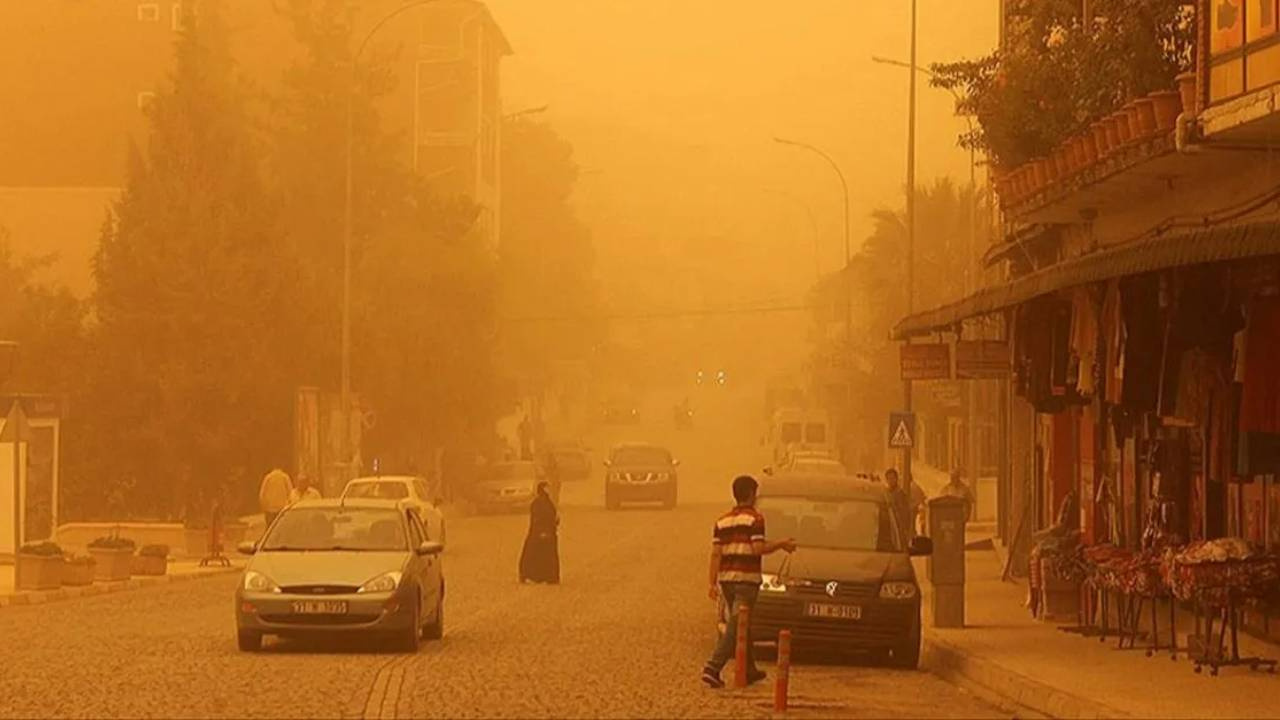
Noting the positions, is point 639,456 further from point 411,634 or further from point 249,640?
point 249,640

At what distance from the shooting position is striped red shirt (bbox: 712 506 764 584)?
2002 cm

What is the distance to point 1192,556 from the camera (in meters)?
19.8

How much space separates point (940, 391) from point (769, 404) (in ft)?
308

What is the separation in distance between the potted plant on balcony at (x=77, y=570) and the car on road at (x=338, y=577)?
11.1 metres

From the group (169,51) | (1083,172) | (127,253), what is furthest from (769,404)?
(1083,172)

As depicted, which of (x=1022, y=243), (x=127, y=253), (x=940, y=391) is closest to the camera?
(x=1022, y=243)

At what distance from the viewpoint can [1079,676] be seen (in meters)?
20.4

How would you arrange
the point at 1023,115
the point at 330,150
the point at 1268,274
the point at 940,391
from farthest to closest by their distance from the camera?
the point at 330,150 → the point at 940,391 → the point at 1023,115 → the point at 1268,274

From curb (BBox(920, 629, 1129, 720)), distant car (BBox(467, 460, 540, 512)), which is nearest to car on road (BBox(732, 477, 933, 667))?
curb (BBox(920, 629, 1129, 720))

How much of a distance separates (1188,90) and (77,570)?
20.1m

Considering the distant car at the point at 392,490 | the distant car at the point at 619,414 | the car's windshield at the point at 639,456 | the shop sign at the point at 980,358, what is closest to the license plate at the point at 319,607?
the shop sign at the point at 980,358

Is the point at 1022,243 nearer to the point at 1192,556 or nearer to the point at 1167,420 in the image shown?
the point at 1167,420

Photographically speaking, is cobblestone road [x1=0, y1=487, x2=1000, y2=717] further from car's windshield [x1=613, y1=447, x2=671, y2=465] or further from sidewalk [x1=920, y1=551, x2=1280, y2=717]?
car's windshield [x1=613, y1=447, x2=671, y2=465]

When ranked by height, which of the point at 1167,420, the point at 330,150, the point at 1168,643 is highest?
the point at 330,150
